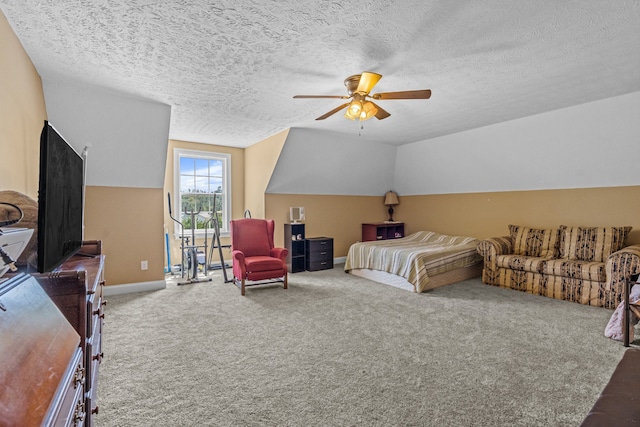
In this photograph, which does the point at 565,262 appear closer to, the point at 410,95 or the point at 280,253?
the point at 410,95

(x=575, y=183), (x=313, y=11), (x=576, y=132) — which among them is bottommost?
(x=575, y=183)

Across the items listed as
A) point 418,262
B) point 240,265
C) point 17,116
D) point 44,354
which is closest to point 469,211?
point 418,262

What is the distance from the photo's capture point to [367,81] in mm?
2742

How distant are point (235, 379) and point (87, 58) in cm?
294

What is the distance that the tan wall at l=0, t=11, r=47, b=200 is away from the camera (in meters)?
2.24

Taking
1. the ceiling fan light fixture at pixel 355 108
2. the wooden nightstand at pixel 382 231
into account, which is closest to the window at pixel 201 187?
the wooden nightstand at pixel 382 231

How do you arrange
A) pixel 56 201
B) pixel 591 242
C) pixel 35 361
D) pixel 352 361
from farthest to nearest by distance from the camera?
pixel 591 242 < pixel 352 361 < pixel 56 201 < pixel 35 361

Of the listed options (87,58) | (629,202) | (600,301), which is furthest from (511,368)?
(87,58)

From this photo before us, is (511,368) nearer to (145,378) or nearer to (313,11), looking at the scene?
(145,378)

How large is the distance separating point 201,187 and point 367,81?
14.5ft

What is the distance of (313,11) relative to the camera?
206 cm

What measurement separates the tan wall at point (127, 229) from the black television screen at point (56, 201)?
203 cm

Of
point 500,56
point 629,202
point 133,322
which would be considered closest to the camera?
point 500,56

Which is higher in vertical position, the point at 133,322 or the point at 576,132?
the point at 576,132
